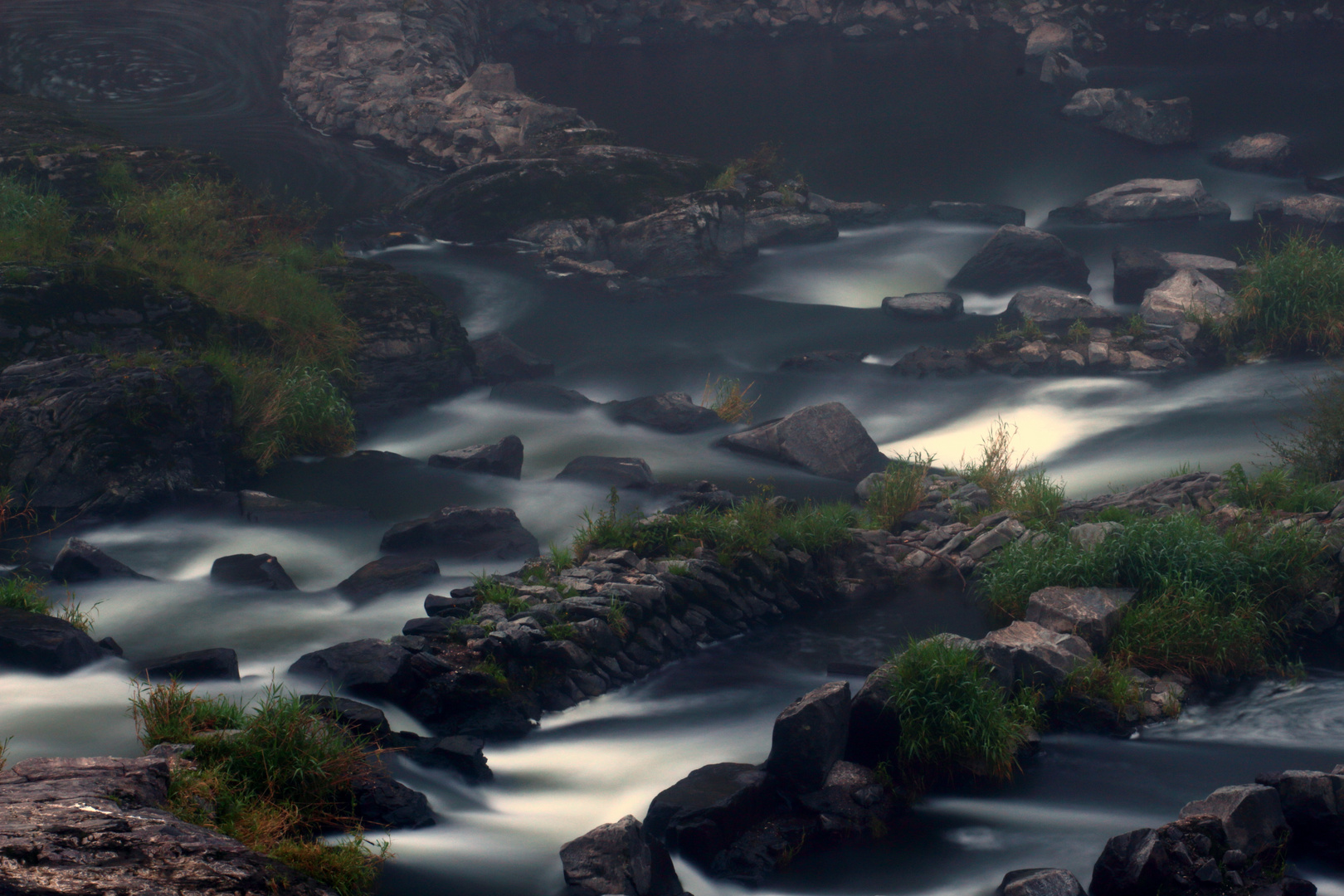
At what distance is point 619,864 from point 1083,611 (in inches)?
184

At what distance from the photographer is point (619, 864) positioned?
5672mm

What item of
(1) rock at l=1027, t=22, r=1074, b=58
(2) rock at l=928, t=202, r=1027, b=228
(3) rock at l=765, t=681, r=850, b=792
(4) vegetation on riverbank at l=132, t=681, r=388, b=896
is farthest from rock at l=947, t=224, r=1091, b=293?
(1) rock at l=1027, t=22, r=1074, b=58

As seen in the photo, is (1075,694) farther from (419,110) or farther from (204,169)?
(419,110)

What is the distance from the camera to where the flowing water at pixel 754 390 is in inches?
262

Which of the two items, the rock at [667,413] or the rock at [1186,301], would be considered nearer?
the rock at [667,413]

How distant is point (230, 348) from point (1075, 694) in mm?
10380

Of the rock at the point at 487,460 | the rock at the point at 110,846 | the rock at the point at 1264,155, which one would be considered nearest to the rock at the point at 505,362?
the rock at the point at 487,460

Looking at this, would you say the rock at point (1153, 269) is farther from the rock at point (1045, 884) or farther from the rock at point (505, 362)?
the rock at point (1045, 884)

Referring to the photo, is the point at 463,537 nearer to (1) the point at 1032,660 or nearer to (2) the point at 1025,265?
(1) the point at 1032,660

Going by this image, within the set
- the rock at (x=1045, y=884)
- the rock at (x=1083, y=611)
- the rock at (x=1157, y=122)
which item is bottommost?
the rock at (x=1045, y=884)

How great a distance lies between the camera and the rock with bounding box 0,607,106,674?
7227mm

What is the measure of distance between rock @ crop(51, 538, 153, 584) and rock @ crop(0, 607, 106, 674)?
150cm

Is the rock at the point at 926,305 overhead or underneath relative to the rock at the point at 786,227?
underneath

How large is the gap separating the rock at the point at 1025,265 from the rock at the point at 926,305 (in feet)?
4.24
